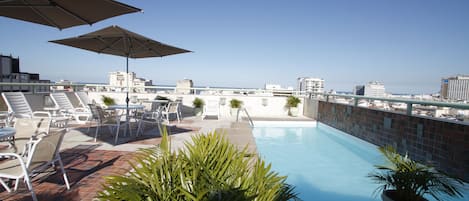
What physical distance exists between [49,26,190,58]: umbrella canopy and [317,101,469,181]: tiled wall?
183 inches

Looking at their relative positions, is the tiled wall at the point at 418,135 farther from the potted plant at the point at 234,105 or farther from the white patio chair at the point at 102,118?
the white patio chair at the point at 102,118

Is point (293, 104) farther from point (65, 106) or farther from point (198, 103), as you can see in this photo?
point (65, 106)

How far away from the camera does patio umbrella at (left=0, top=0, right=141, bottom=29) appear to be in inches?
98.6

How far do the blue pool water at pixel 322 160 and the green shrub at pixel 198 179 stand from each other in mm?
1717

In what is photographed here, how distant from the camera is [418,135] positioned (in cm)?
412

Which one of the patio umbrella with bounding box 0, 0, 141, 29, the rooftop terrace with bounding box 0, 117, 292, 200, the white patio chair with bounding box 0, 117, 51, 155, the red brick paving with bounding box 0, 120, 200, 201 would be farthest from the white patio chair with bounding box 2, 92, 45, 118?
the patio umbrella with bounding box 0, 0, 141, 29

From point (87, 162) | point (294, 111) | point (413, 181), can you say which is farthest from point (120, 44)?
point (294, 111)

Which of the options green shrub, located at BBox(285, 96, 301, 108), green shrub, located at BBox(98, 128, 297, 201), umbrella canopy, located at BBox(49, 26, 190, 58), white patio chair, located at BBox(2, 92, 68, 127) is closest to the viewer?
green shrub, located at BBox(98, 128, 297, 201)

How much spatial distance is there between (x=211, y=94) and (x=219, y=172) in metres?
8.16

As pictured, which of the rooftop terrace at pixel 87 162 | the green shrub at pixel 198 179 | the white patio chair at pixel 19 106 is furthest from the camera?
the white patio chair at pixel 19 106

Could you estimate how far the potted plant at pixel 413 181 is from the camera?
6.11 ft

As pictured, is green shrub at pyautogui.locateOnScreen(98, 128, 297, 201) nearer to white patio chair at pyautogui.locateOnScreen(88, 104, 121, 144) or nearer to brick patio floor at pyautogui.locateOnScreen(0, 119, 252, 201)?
brick patio floor at pyautogui.locateOnScreen(0, 119, 252, 201)

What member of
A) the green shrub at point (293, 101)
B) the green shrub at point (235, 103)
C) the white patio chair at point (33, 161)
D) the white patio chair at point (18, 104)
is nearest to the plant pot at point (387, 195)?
the white patio chair at point (33, 161)

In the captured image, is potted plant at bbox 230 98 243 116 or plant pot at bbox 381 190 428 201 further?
potted plant at bbox 230 98 243 116
